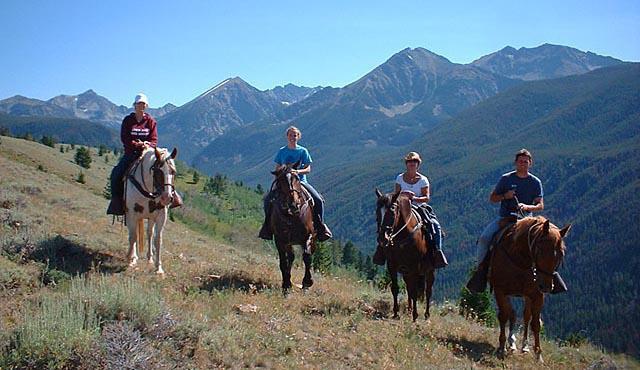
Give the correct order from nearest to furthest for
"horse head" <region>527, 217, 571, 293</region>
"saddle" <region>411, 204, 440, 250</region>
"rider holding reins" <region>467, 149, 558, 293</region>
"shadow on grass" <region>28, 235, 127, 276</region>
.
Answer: "horse head" <region>527, 217, 571, 293</region>, "shadow on grass" <region>28, 235, 127, 276</region>, "rider holding reins" <region>467, 149, 558, 293</region>, "saddle" <region>411, 204, 440, 250</region>

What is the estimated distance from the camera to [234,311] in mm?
9180

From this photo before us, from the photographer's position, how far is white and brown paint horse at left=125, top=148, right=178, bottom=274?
10.4 metres

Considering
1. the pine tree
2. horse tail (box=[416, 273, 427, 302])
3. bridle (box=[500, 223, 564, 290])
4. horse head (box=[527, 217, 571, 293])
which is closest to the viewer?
horse head (box=[527, 217, 571, 293])

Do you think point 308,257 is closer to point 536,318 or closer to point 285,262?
point 285,262

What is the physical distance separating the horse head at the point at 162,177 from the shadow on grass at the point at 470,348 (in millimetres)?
5925

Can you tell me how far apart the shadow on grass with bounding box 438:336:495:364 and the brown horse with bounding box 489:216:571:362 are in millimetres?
325

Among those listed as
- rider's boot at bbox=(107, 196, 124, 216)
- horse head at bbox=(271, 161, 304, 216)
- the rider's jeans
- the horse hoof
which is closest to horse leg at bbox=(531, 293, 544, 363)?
the rider's jeans

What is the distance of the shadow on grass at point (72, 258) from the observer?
32.8 ft

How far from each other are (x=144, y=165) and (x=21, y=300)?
12.1 feet

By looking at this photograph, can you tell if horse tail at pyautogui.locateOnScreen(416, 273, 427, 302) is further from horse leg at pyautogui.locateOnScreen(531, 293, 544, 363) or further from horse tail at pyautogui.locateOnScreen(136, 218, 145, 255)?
horse tail at pyautogui.locateOnScreen(136, 218, 145, 255)

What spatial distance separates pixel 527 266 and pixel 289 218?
4774 millimetres

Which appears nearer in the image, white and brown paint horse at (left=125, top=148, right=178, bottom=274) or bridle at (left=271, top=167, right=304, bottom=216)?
white and brown paint horse at (left=125, top=148, right=178, bottom=274)

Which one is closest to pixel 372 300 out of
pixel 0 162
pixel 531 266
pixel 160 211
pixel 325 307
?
pixel 325 307

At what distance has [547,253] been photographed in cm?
859
